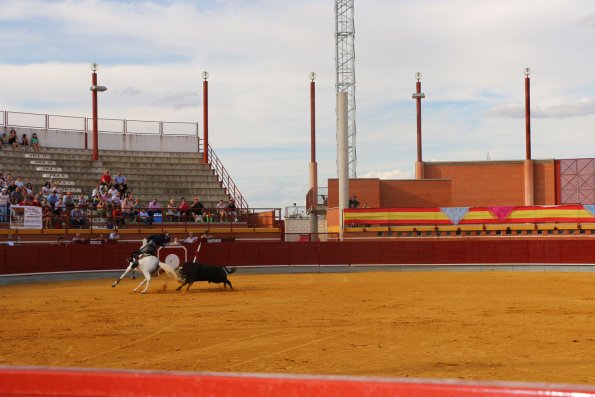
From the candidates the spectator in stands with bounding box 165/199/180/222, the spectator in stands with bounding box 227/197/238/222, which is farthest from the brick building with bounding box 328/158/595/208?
the spectator in stands with bounding box 165/199/180/222

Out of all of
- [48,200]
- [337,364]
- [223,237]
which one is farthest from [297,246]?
[337,364]

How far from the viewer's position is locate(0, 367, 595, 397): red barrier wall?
213 centimetres

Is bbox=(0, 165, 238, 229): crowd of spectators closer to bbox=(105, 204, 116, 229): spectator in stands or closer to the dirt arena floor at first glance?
bbox=(105, 204, 116, 229): spectator in stands

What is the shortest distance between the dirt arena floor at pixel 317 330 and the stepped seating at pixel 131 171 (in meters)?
14.2

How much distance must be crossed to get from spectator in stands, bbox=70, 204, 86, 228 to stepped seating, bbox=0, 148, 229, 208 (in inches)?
220

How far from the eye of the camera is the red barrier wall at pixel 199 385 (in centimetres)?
213

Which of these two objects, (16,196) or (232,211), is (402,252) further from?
(16,196)

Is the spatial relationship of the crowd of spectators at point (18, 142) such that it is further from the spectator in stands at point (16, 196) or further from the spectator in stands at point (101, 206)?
the spectator in stands at point (16, 196)

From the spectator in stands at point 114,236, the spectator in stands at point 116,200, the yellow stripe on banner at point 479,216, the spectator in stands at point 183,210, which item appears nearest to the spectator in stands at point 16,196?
the spectator in stands at point 114,236

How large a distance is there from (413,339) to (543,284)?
12.5 m

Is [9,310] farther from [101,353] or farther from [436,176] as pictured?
[436,176]

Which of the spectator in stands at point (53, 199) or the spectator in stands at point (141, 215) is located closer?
the spectator in stands at point (53, 199)

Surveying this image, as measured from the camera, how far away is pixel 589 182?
46375 millimetres

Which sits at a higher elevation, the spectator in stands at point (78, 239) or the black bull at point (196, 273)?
the spectator in stands at point (78, 239)
